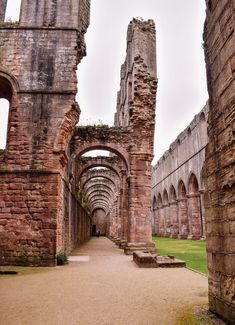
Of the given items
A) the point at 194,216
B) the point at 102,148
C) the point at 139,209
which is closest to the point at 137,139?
the point at 102,148

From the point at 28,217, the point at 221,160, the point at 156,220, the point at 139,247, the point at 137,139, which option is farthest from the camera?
the point at 156,220

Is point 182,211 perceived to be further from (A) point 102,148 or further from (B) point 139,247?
(B) point 139,247

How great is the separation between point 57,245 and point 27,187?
1941mm

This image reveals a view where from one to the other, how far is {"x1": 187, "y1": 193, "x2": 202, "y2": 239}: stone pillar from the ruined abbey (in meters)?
8.81

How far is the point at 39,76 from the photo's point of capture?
10.1 metres

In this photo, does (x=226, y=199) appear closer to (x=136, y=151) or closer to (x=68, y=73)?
(x=68, y=73)

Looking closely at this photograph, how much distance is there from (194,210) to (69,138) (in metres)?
17.8

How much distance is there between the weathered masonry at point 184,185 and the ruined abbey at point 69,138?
27.8 feet

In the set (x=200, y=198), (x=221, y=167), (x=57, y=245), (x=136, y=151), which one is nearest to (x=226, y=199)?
(x=221, y=167)

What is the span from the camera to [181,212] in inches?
1116

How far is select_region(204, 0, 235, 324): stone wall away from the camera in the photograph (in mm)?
3387

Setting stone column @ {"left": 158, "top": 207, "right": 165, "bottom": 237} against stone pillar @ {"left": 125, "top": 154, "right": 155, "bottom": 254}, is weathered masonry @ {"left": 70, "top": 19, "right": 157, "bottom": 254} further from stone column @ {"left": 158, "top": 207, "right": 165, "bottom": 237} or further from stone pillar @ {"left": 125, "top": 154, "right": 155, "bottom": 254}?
stone column @ {"left": 158, "top": 207, "right": 165, "bottom": 237}

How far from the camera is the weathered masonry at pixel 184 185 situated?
24.8 meters

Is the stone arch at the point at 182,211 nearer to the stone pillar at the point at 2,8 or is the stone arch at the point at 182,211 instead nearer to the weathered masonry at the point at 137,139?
the weathered masonry at the point at 137,139
